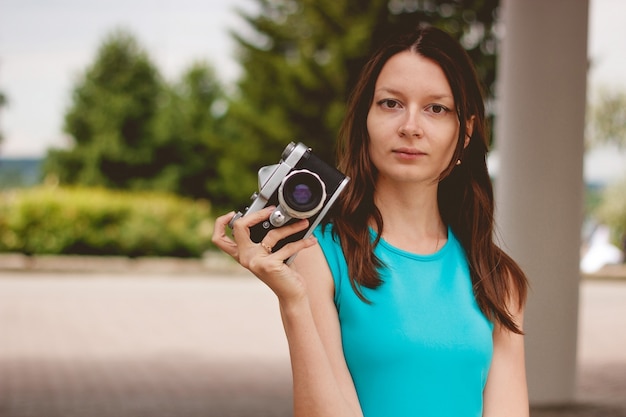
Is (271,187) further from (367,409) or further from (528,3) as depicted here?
(528,3)

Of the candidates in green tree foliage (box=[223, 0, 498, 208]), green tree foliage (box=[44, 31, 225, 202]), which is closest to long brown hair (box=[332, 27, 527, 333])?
green tree foliage (box=[223, 0, 498, 208])

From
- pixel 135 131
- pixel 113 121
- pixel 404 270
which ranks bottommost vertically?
pixel 404 270

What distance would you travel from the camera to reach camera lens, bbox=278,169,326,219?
1.86 m

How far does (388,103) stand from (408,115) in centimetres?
6

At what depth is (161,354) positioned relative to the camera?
11398mm

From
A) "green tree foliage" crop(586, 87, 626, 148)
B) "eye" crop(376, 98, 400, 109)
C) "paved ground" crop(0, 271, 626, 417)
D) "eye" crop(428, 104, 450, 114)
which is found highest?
"green tree foliage" crop(586, 87, 626, 148)

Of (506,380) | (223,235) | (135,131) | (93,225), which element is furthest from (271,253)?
(135,131)

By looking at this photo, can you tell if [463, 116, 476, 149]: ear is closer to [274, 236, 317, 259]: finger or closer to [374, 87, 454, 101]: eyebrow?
[374, 87, 454, 101]: eyebrow

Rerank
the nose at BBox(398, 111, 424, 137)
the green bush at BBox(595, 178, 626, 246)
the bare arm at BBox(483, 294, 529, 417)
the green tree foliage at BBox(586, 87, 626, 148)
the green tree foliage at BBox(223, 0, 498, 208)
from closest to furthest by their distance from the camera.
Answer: the nose at BBox(398, 111, 424, 137) < the bare arm at BBox(483, 294, 529, 417) < the green bush at BBox(595, 178, 626, 246) < the green tree foliage at BBox(223, 0, 498, 208) < the green tree foliage at BBox(586, 87, 626, 148)

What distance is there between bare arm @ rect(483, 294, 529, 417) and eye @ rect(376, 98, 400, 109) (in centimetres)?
48

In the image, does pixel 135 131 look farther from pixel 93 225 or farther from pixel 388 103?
pixel 388 103

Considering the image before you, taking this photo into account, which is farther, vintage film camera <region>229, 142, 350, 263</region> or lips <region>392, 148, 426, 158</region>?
lips <region>392, 148, 426, 158</region>

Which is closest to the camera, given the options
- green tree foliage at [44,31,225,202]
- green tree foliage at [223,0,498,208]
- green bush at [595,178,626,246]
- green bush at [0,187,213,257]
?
green bush at [0,187,213,257]

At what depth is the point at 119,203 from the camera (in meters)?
25.6
